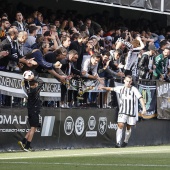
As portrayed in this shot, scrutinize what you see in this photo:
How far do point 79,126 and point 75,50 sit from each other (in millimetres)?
2249

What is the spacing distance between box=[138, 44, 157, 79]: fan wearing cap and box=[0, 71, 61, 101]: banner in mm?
5540

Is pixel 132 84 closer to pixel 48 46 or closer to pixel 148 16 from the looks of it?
pixel 48 46

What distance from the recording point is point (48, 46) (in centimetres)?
2019

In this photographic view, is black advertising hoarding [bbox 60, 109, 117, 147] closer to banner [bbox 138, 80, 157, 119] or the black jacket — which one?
banner [bbox 138, 80, 157, 119]

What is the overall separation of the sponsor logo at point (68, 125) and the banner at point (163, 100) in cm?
511

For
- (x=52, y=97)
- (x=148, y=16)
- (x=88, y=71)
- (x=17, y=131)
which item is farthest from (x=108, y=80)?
(x=148, y=16)

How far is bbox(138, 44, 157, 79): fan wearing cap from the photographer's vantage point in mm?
25344

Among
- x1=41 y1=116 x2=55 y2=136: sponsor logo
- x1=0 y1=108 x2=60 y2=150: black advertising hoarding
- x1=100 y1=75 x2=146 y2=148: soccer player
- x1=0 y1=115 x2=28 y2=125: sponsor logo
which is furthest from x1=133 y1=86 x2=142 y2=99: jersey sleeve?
x1=0 y1=115 x2=28 y2=125: sponsor logo

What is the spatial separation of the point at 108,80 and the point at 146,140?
3.18m

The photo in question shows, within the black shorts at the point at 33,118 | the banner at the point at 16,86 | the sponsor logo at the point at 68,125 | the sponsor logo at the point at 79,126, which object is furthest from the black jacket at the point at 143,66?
the black shorts at the point at 33,118

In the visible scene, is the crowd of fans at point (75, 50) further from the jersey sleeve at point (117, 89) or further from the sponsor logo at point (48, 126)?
the sponsor logo at point (48, 126)

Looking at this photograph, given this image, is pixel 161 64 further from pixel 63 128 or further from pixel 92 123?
pixel 63 128

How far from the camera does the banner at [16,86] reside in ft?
61.5

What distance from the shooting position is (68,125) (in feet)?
70.1
